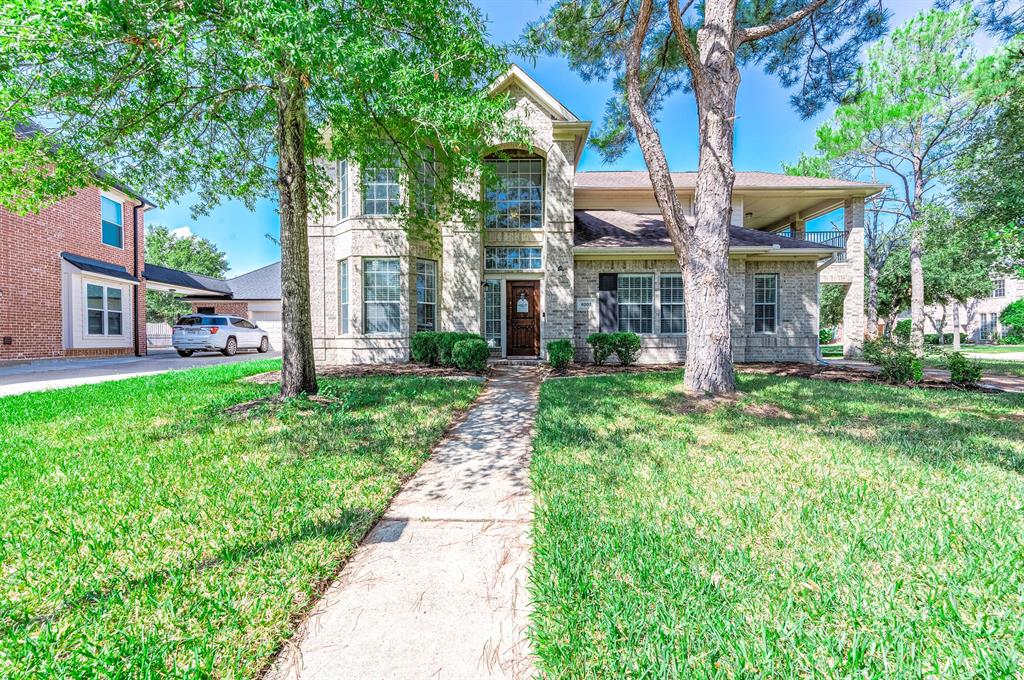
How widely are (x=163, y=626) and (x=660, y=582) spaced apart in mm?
2289

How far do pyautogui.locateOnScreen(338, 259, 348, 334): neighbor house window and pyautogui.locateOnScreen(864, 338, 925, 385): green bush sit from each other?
40.8 ft

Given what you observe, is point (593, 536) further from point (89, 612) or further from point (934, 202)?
point (934, 202)

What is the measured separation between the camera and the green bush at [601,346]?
11.0 metres

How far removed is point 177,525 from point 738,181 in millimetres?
18309

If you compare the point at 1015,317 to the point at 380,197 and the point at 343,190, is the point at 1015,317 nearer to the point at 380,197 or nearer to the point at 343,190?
the point at 380,197

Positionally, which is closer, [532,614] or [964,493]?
[532,614]

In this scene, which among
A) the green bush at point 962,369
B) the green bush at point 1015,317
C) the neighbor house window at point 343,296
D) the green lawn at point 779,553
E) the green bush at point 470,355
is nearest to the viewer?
the green lawn at point 779,553

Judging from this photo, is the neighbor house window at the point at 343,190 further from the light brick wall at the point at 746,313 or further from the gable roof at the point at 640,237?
the light brick wall at the point at 746,313

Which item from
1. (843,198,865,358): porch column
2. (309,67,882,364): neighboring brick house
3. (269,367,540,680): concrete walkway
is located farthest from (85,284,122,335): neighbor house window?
(843,198,865,358): porch column

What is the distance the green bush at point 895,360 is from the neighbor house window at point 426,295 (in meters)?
10.3

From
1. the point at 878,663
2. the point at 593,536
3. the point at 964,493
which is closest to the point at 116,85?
the point at 593,536

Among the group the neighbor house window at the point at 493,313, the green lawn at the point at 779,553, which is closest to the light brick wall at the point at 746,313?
the neighbor house window at the point at 493,313

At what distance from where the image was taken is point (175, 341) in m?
15.8

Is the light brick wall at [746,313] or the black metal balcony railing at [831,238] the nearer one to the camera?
the light brick wall at [746,313]
